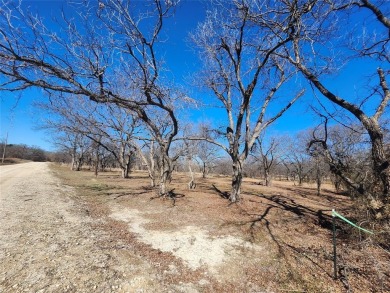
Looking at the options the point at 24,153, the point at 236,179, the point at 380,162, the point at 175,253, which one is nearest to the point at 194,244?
the point at 175,253

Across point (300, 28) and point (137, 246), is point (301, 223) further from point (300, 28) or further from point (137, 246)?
point (300, 28)

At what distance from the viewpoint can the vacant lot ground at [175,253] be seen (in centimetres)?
377

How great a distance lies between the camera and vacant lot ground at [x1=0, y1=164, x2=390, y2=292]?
377cm

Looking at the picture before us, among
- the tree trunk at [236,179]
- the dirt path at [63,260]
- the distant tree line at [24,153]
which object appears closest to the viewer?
the dirt path at [63,260]

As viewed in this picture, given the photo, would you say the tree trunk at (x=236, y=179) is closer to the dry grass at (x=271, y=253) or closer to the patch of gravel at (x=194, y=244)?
the dry grass at (x=271, y=253)

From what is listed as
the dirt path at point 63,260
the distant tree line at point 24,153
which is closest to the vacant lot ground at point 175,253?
the dirt path at point 63,260

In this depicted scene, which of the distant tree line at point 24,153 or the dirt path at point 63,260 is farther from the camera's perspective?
the distant tree line at point 24,153

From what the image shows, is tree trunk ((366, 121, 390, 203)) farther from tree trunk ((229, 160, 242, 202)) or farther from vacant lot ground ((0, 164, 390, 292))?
tree trunk ((229, 160, 242, 202))

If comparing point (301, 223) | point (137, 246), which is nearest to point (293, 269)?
point (137, 246)

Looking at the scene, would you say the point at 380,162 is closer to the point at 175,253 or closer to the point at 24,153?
the point at 175,253

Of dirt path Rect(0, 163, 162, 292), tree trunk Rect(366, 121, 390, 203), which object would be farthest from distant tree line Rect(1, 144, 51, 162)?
tree trunk Rect(366, 121, 390, 203)

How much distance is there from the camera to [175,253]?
16.5ft

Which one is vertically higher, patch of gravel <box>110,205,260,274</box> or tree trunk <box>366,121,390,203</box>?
tree trunk <box>366,121,390,203</box>

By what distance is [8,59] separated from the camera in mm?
6062
